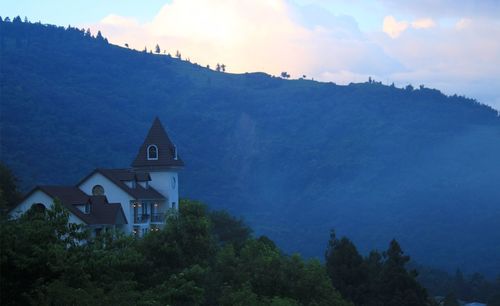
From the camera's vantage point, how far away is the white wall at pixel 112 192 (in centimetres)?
4831

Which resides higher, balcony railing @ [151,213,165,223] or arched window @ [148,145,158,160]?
arched window @ [148,145,158,160]

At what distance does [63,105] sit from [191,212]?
108 metres

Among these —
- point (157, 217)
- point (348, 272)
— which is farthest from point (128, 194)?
point (348, 272)

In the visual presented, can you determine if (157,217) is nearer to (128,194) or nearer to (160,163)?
(160,163)

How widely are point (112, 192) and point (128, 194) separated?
3.10 ft

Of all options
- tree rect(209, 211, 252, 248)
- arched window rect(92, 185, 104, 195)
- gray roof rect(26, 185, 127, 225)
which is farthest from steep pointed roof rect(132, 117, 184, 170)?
tree rect(209, 211, 252, 248)

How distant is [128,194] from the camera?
48.0 m

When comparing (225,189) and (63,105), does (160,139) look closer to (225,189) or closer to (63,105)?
(63,105)

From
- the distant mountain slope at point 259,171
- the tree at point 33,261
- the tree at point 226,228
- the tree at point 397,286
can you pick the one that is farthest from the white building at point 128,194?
the distant mountain slope at point 259,171

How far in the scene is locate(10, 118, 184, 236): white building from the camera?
145 ft

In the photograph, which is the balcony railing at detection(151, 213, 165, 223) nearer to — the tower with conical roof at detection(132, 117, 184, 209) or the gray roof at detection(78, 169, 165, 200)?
the tower with conical roof at detection(132, 117, 184, 209)

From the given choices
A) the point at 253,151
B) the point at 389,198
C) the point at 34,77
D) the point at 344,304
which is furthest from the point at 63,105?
the point at 344,304

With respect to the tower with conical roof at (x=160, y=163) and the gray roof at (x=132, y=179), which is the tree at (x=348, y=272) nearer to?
the tower with conical roof at (x=160, y=163)

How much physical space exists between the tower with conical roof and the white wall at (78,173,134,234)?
4.07m
